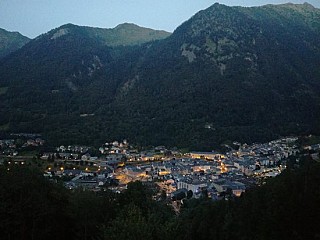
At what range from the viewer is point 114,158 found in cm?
7719

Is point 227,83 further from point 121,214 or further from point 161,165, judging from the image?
point 121,214

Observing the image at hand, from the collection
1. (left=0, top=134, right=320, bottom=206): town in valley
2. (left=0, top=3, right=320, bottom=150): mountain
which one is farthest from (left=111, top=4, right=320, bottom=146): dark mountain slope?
(left=0, top=134, right=320, bottom=206): town in valley

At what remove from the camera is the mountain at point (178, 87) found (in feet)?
326

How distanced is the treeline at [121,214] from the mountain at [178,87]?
2458 inches

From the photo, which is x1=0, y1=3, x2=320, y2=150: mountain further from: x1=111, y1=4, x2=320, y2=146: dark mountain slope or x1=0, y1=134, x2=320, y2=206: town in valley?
x1=0, y1=134, x2=320, y2=206: town in valley

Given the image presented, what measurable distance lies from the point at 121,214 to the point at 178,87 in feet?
357

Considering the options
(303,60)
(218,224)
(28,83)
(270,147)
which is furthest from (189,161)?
(303,60)

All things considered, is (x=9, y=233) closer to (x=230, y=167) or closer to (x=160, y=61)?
(x=230, y=167)

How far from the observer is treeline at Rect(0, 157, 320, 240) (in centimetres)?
1839

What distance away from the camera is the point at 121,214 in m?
19.2

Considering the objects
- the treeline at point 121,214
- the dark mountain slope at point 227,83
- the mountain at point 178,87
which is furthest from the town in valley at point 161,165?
the treeline at point 121,214

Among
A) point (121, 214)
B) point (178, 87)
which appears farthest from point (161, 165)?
point (178, 87)

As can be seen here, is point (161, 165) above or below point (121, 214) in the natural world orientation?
below

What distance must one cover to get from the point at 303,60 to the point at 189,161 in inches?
3990
